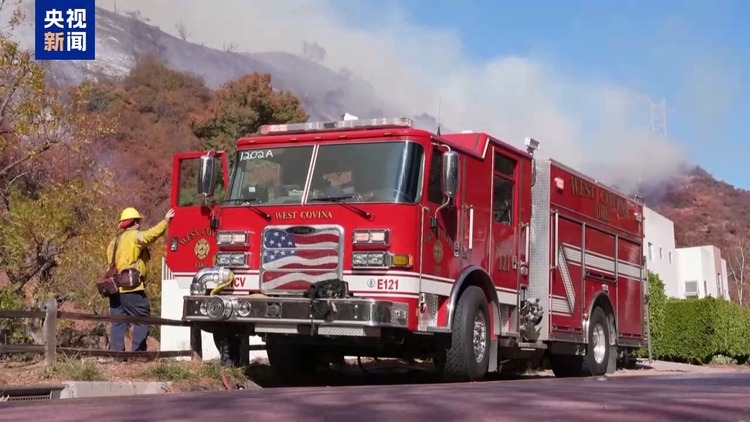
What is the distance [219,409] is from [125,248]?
21.8 feet

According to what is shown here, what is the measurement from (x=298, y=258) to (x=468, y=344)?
1.95 m

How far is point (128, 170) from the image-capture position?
153ft

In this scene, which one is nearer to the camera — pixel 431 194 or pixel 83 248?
pixel 431 194

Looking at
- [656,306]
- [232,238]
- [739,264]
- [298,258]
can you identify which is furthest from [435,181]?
[739,264]

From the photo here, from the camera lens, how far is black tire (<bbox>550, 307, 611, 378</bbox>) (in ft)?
44.9

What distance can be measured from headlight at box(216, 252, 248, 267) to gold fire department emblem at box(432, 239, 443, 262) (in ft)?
6.40

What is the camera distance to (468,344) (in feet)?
32.7

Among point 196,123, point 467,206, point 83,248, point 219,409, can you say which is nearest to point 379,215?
point 467,206

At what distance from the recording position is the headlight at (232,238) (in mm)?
10102

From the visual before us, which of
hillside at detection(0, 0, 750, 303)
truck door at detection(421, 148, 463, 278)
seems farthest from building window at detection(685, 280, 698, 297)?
truck door at detection(421, 148, 463, 278)

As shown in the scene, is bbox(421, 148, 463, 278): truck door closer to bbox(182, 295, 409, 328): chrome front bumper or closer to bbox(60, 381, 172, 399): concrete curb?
bbox(182, 295, 409, 328): chrome front bumper

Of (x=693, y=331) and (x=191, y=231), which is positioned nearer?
(x=191, y=231)

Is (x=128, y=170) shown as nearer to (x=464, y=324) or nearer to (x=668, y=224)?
(x=668, y=224)

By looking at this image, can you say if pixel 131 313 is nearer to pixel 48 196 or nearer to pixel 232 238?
pixel 232 238
